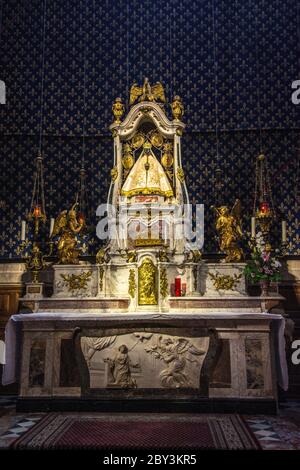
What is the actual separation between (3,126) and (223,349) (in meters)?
5.86

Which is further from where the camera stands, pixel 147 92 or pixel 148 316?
pixel 147 92

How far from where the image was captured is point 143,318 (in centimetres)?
556

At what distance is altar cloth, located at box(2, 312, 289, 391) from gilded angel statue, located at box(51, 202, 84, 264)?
139 centimetres

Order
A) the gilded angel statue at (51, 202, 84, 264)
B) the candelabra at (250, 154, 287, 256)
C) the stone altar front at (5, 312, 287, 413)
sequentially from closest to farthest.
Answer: the stone altar front at (5, 312, 287, 413) < the candelabra at (250, 154, 287, 256) < the gilded angel statue at (51, 202, 84, 264)

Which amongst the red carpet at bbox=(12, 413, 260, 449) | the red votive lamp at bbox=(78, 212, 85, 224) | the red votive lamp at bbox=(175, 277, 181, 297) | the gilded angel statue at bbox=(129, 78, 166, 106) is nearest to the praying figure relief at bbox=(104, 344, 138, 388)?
the red carpet at bbox=(12, 413, 260, 449)

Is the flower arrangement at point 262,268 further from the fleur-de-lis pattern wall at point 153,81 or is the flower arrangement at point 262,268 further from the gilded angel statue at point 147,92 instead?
the gilded angel statue at point 147,92

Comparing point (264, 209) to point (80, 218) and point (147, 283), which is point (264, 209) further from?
point (80, 218)

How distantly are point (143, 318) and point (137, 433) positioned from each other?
1344 millimetres

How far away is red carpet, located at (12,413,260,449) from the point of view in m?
4.34

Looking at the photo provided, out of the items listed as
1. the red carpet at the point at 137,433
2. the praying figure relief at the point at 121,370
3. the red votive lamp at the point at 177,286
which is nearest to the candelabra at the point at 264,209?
the red votive lamp at the point at 177,286

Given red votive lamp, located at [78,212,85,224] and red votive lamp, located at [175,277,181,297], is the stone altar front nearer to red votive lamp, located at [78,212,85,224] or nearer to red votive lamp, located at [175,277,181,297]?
red votive lamp, located at [175,277,181,297]

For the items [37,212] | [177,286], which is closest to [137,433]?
[177,286]

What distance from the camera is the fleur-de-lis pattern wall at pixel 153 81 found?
27.0ft

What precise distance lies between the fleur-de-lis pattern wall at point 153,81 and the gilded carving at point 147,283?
66.0 inches
